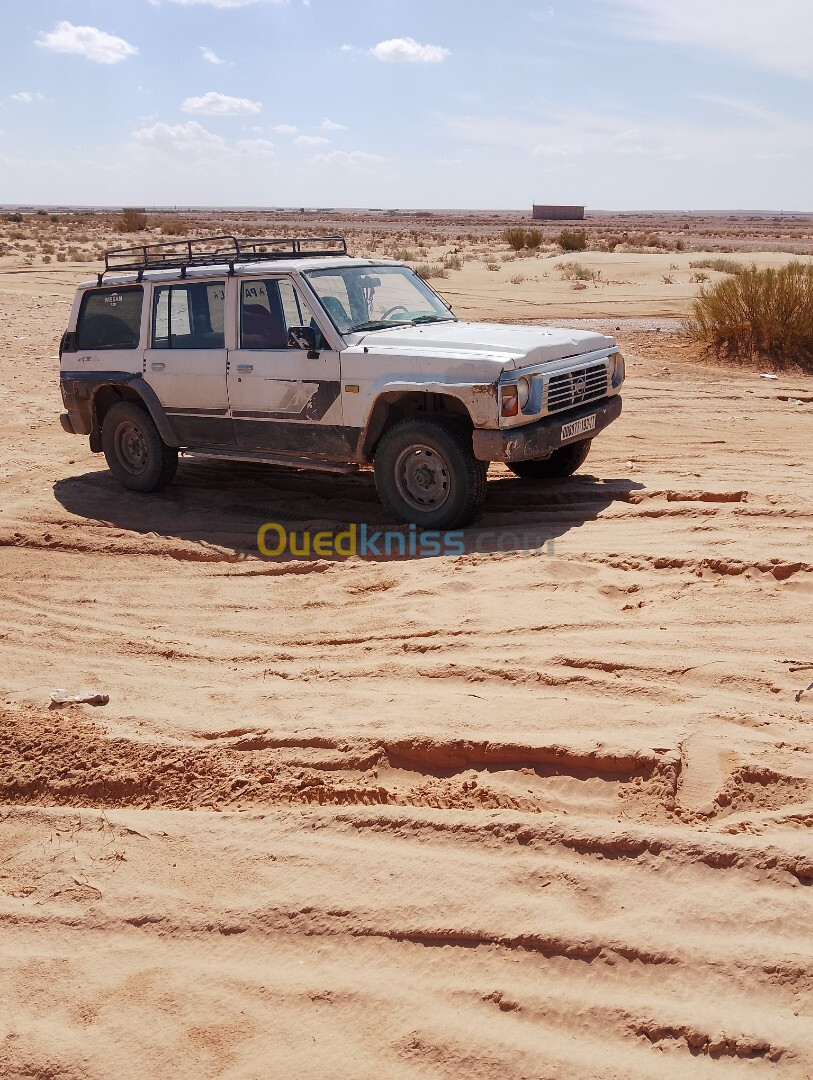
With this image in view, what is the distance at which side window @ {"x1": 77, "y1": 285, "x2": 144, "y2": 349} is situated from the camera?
28.9 feet

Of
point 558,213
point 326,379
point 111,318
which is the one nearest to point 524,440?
point 326,379

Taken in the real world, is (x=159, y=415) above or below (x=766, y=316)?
below

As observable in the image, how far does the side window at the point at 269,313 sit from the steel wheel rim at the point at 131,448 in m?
1.45

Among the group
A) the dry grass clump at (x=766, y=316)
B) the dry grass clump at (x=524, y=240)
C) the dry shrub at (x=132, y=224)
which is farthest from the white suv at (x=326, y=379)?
the dry shrub at (x=132, y=224)

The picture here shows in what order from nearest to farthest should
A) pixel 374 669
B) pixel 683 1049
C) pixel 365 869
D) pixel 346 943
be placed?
pixel 683 1049, pixel 346 943, pixel 365 869, pixel 374 669

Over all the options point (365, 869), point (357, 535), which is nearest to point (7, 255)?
point (357, 535)

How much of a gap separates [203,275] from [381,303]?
4.57 ft

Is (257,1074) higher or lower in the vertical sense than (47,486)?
lower

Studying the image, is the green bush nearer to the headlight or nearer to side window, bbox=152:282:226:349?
the headlight

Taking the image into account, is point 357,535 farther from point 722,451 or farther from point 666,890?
point 666,890

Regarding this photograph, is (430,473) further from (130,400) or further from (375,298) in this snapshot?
(130,400)

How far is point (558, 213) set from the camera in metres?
120

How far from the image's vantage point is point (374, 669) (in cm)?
539

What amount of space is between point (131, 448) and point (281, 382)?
1.91 metres
